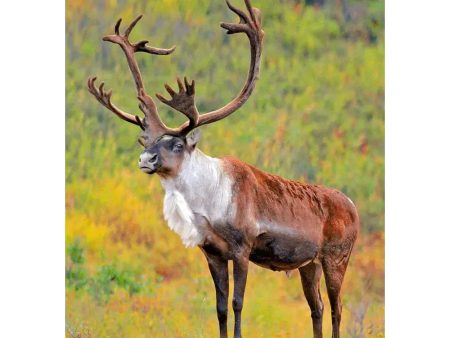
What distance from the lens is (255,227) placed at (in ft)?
29.8

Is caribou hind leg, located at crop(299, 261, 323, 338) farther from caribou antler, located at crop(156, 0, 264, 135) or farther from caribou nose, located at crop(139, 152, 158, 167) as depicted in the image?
caribou nose, located at crop(139, 152, 158, 167)

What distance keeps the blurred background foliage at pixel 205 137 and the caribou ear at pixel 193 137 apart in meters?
2.04

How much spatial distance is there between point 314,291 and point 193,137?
155 centimetres

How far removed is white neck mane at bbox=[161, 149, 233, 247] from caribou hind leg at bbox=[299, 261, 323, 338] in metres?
1.08

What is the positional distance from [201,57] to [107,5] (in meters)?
0.82

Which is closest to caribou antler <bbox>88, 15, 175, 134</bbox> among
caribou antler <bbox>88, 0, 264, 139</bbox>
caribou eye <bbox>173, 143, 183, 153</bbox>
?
caribou antler <bbox>88, 0, 264, 139</bbox>

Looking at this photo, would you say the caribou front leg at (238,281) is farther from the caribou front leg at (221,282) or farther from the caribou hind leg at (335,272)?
the caribou hind leg at (335,272)

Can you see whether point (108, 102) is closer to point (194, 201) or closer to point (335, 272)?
point (194, 201)

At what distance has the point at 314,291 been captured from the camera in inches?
390

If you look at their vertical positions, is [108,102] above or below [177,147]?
above

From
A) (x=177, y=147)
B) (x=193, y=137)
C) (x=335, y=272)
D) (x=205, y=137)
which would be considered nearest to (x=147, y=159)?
(x=177, y=147)

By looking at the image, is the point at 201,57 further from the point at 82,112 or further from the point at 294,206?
the point at 294,206

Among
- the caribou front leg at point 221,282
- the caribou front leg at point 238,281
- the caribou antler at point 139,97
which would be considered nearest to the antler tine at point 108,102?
the caribou antler at point 139,97

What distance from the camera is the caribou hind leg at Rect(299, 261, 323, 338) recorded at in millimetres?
9844
